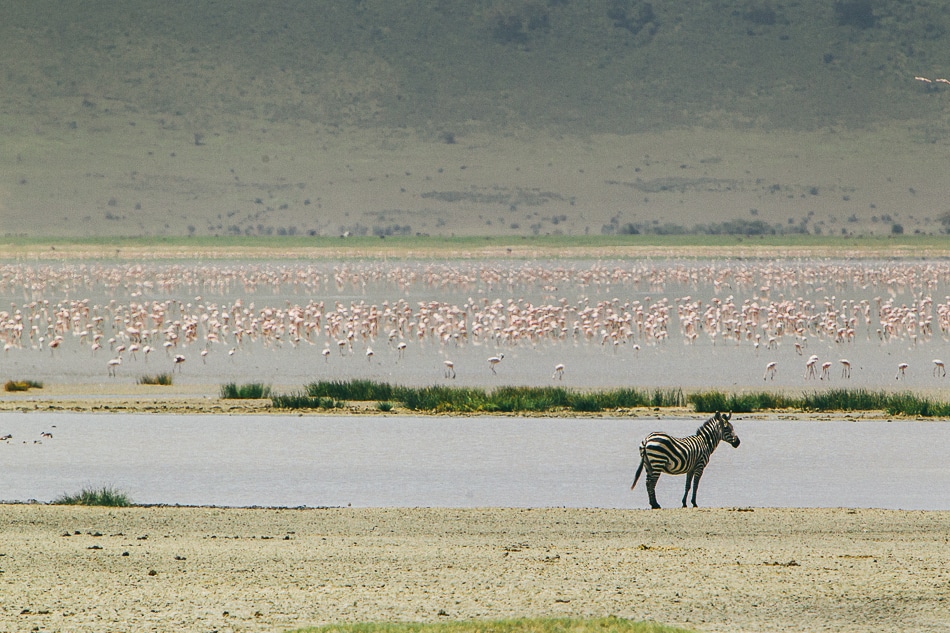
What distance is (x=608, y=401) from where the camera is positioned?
21594mm

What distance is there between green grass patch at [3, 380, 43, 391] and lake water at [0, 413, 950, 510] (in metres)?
3.42

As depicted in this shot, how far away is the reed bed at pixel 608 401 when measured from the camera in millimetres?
20969

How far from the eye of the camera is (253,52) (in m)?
134

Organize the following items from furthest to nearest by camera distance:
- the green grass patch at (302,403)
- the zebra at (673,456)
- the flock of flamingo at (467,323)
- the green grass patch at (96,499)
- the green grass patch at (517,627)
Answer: the flock of flamingo at (467,323) < the green grass patch at (302,403) < the green grass patch at (96,499) < the zebra at (673,456) < the green grass patch at (517,627)

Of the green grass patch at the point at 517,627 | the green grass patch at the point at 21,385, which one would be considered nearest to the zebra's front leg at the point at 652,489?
the green grass patch at the point at 517,627

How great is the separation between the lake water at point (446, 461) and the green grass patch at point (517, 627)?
17.4 feet

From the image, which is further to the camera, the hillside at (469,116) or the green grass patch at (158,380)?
the hillside at (469,116)

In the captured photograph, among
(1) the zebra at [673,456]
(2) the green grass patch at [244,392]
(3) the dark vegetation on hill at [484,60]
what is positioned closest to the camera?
(1) the zebra at [673,456]

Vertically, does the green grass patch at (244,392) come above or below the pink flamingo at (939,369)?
below

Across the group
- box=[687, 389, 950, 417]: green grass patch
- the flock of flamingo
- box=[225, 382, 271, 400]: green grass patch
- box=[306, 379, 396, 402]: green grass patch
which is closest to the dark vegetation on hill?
the flock of flamingo

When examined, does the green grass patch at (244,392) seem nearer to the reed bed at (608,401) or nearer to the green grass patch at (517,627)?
the reed bed at (608,401)

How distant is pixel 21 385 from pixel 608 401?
9.08 metres

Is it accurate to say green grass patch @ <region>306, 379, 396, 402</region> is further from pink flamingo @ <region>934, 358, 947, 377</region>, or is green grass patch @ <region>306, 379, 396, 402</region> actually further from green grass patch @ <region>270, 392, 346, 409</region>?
pink flamingo @ <region>934, 358, 947, 377</region>

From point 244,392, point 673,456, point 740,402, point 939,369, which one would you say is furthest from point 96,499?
point 939,369
